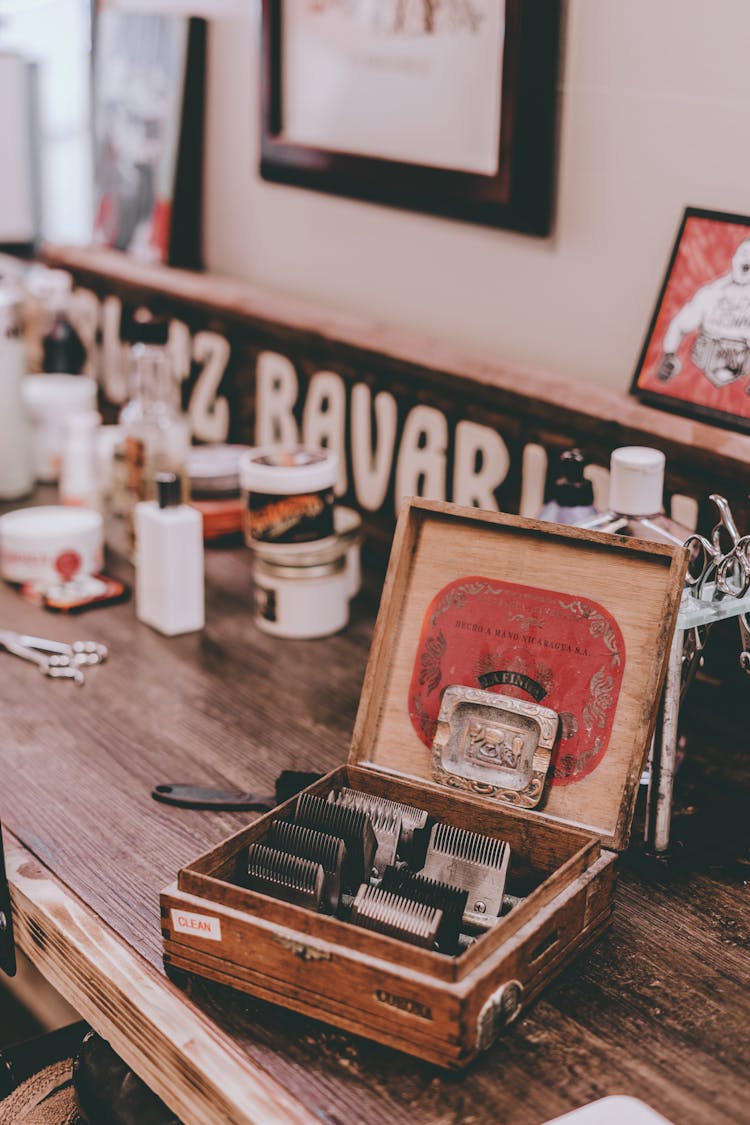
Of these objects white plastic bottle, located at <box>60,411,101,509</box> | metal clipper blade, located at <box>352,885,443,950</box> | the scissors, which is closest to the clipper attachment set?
metal clipper blade, located at <box>352,885,443,950</box>

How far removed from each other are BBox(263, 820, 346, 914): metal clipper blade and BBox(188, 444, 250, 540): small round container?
3.60 ft

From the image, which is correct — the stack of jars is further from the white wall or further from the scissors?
the scissors

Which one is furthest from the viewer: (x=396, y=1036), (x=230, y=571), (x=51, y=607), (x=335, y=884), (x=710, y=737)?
(x=230, y=571)

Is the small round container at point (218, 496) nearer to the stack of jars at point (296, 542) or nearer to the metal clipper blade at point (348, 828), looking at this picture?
the stack of jars at point (296, 542)

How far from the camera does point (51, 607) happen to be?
1.94 m

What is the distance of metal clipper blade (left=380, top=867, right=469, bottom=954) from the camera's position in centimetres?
109

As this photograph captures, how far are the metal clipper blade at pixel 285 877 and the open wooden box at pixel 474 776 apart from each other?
0.02 metres

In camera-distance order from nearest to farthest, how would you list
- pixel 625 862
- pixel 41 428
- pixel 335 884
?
pixel 335 884, pixel 625 862, pixel 41 428

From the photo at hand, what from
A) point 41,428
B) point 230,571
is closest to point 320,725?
point 230,571

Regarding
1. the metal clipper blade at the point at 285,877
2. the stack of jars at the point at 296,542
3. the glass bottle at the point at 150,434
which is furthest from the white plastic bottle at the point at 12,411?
the metal clipper blade at the point at 285,877

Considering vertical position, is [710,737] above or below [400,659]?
below

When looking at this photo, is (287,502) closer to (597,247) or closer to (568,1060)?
(597,247)

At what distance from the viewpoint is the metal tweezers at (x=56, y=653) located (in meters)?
1.74

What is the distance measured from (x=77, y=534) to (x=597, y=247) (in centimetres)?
90
